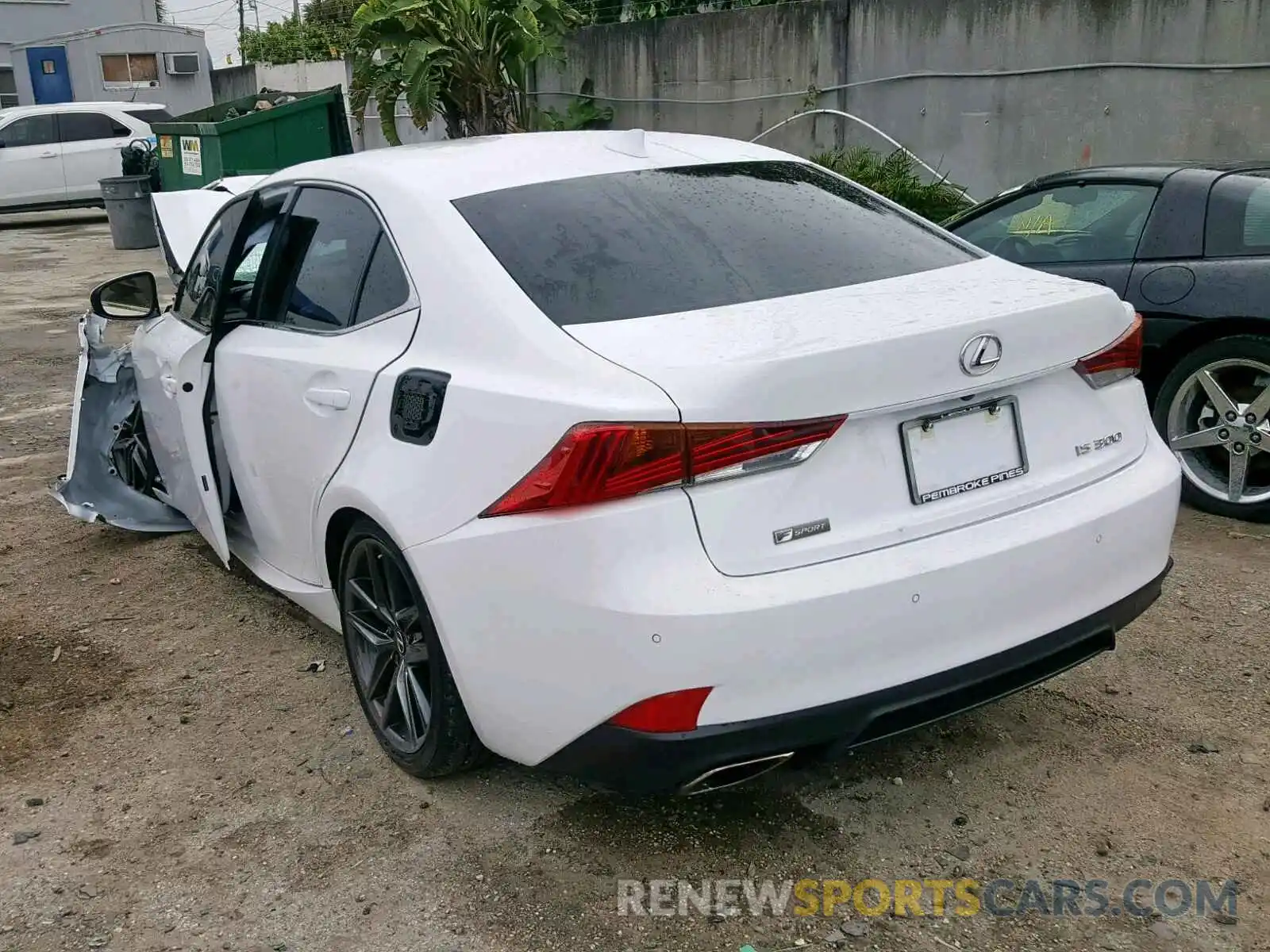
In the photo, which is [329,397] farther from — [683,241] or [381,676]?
[683,241]

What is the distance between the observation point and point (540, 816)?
3.05m

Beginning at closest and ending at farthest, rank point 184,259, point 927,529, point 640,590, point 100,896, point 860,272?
point 640,590 < point 927,529 < point 100,896 < point 860,272 < point 184,259

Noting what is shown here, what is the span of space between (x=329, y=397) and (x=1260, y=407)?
3.51 metres

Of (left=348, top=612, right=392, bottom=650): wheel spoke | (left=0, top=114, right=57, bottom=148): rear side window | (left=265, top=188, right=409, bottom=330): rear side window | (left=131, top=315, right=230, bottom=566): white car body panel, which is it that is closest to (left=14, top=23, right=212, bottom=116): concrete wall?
(left=0, top=114, right=57, bottom=148): rear side window

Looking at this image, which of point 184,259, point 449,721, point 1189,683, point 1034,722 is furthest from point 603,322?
point 184,259

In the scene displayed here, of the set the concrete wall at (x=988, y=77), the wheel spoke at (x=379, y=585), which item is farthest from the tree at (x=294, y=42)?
the wheel spoke at (x=379, y=585)

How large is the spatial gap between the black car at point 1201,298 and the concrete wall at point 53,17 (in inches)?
1137

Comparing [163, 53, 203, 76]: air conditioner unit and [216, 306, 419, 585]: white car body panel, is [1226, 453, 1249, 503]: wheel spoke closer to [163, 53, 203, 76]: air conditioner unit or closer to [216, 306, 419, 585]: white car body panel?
[216, 306, 419, 585]: white car body panel

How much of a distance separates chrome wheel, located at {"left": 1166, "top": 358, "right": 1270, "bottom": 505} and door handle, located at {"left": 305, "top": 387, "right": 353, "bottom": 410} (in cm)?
340

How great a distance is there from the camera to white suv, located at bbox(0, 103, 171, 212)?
18656 millimetres

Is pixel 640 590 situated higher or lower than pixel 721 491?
lower

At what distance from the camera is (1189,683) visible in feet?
11.9

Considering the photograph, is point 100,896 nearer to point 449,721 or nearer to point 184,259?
point 449,721

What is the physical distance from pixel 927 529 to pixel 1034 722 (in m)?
1.14
